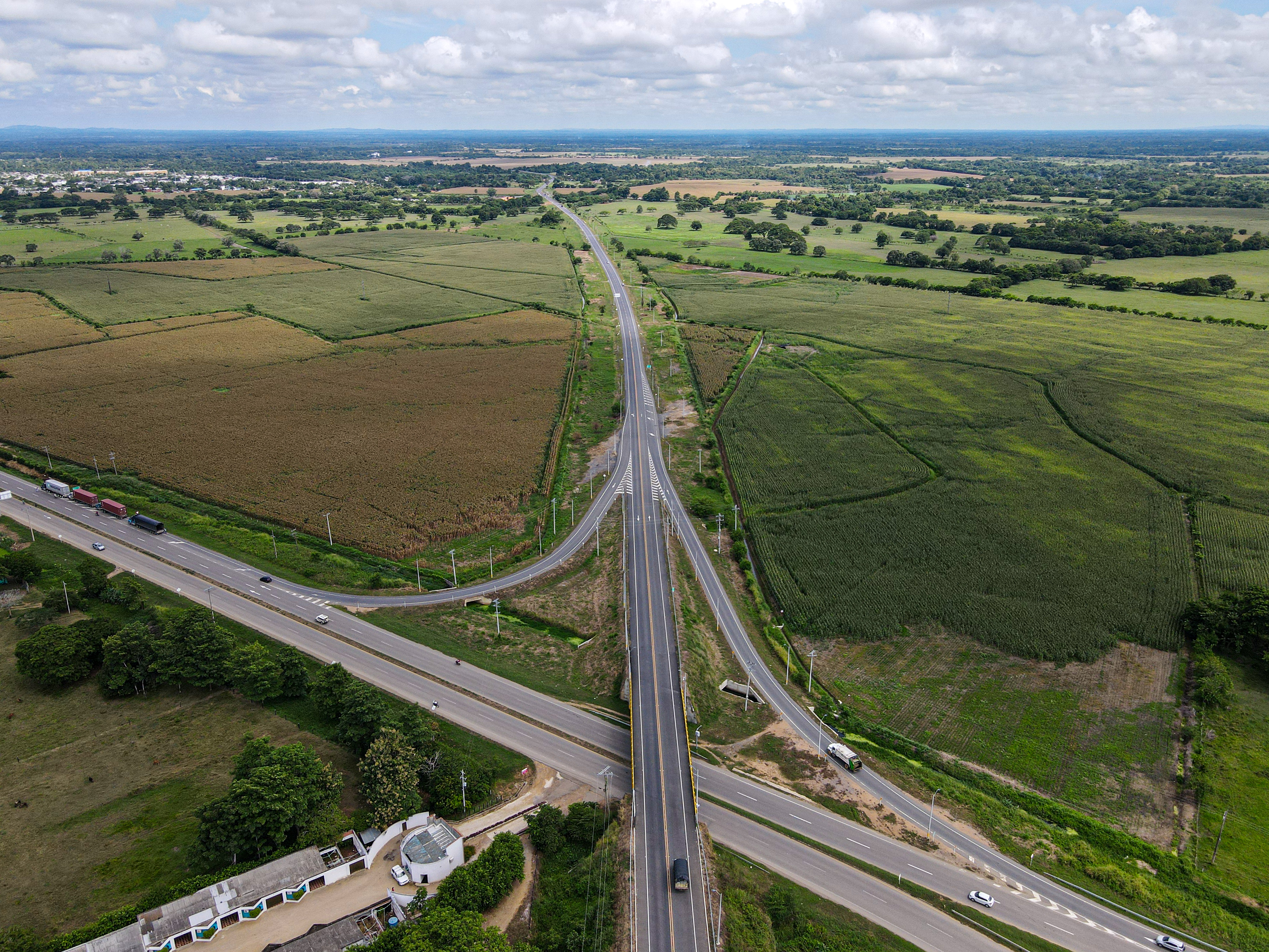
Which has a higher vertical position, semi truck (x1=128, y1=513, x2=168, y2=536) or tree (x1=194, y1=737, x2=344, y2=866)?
semi truck (x1=128, y1=513, x2=168, y2=536)

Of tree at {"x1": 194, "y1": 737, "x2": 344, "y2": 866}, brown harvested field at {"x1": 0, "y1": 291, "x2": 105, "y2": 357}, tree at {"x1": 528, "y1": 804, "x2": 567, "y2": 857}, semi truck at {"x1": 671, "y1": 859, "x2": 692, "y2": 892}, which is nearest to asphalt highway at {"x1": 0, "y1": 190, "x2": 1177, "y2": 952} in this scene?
semi truck at {"x1": 671, "y1": 859, "x2": 692, "y2": 892}

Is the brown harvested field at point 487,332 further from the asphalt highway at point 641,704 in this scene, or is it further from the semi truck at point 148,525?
the semi truck at point 148,525

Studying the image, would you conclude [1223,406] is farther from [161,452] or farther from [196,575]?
[161,452]

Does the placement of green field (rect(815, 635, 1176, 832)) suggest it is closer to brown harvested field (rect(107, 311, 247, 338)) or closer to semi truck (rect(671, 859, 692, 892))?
semi truck (rect(671, 859, 692, 892))

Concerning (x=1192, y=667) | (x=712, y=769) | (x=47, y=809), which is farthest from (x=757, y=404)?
(x=47, y=809)

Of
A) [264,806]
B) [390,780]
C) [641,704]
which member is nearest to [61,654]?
[264,806]

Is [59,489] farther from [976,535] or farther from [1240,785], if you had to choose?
[1240,785]
